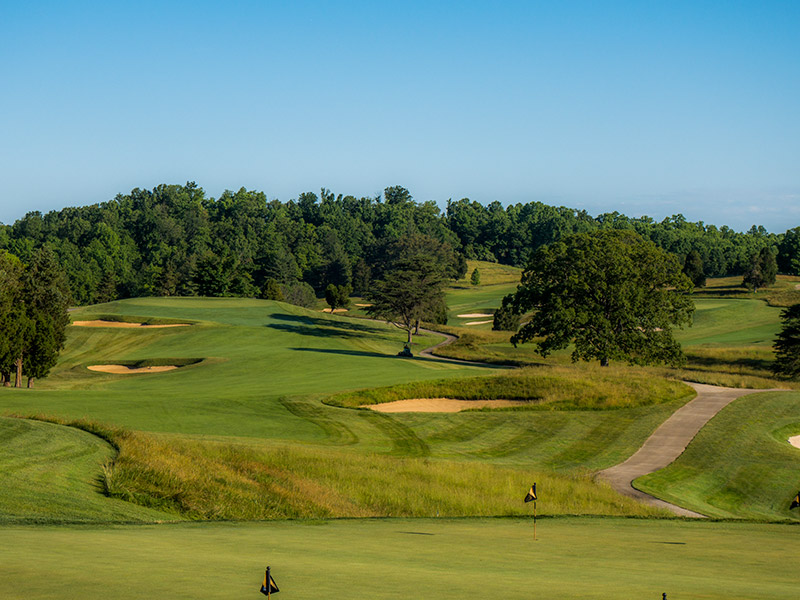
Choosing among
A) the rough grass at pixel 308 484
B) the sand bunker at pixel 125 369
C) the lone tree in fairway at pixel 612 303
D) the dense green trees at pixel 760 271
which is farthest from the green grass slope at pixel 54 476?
the dense green trees at pixel 760 271

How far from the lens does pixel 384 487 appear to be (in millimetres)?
20531

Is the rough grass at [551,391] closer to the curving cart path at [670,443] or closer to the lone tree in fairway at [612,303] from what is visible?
A: the curving cart path at [670,443]

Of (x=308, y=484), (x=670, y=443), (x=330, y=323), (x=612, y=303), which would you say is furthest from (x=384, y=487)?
(x=330, y=323)

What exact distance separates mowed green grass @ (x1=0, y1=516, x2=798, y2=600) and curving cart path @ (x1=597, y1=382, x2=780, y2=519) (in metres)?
8.73

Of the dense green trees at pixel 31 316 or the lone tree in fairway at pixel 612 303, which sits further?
the lone tree in fairway at pixel 612 303

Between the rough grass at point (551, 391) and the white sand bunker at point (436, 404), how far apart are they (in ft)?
1.13

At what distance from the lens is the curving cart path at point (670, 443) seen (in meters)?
23.5

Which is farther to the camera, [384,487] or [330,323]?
[330,323]

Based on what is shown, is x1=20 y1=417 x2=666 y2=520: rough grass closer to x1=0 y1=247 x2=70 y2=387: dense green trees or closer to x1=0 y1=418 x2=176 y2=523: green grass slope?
x1=0 y1=418 x2=176 y2=523: green grass slope

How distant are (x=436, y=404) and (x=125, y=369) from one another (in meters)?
31.1

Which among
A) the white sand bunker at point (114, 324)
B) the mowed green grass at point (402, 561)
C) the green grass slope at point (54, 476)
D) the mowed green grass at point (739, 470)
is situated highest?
the mowed green grass at point (402, 561)

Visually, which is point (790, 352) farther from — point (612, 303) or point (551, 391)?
point (551, 391)

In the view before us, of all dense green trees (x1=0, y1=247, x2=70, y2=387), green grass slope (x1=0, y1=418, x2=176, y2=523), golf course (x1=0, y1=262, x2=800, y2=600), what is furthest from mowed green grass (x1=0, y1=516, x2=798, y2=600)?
dense green trees (x1=0, y1=247, x2=70, y2=387)

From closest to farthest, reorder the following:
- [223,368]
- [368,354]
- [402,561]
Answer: [402,561], [223,368], [368,354]
